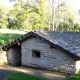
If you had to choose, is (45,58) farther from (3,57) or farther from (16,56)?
(3,57)

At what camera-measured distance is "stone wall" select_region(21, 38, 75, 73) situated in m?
17.3

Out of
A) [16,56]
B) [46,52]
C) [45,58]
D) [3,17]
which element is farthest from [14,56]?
[3,17]

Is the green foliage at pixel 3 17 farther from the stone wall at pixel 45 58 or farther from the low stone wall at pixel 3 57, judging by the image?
the stone wall at pixel 45 58

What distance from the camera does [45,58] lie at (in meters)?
18.6

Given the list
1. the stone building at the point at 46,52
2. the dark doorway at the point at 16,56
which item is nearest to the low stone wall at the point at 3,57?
the stone building at the point at 46,52

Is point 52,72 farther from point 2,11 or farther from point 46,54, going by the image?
point 2,11

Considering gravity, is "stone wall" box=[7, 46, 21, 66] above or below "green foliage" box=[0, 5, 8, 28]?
below

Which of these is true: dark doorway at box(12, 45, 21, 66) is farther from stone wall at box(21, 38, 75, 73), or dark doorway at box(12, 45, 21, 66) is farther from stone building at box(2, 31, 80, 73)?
stone wall at box(21, 38, 75, 73)

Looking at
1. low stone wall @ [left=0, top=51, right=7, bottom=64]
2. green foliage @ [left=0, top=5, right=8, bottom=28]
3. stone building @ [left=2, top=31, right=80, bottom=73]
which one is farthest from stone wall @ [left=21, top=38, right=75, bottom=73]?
green foliage @ [left=0, top=5, right=8, bottom=28]

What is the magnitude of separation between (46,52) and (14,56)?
14.3ft

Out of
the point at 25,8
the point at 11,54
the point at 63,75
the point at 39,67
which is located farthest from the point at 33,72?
the point at 25,8

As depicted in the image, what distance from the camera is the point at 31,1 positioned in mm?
40000

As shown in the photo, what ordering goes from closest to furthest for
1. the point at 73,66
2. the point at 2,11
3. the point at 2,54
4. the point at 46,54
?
the point at 73,66 → the point at 46,54 → the point at 2,54 → the point at 2,11

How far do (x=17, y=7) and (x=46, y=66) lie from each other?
24876mm
